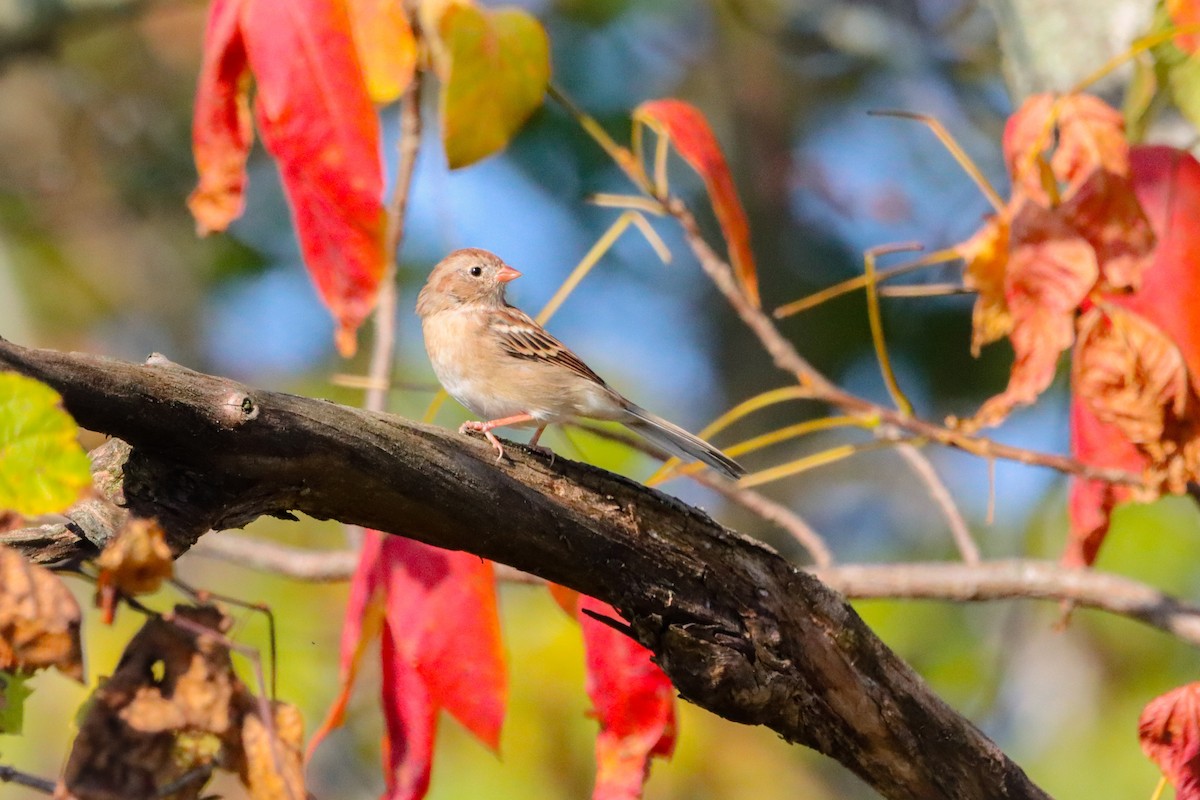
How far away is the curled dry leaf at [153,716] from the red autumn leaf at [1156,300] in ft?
5.97

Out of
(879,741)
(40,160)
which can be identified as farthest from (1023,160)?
(40,160)

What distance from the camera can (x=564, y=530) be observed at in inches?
84.9

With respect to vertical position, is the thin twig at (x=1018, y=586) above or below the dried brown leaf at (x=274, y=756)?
above

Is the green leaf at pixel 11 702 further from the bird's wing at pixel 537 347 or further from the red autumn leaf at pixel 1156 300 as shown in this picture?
the bird's wing at pixel 537 347

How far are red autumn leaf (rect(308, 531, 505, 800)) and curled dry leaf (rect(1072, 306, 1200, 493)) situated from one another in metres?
1.28

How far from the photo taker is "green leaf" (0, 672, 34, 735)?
1.52 m

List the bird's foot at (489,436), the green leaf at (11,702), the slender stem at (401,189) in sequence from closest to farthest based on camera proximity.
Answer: the green leaf at (11,702)
the bird's foot at (489,436)
the slender stem at (401,189)

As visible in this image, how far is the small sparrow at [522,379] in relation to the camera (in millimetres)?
3469

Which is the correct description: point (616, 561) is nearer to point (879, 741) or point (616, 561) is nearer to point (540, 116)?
point (879, 741)

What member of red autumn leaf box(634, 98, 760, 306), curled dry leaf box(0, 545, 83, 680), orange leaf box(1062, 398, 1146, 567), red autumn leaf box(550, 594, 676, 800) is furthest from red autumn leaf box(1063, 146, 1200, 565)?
curled dry leaf box(0, 545, 83, 680)

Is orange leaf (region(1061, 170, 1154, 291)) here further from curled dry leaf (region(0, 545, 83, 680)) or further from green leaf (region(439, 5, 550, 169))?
curled dry leaf (region(0, 545, 83, 680))

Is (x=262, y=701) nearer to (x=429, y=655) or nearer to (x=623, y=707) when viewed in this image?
(x=429, y=655)

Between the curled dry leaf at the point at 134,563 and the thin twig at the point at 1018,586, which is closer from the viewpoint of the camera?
the curled dry leaf at the point at 134,563

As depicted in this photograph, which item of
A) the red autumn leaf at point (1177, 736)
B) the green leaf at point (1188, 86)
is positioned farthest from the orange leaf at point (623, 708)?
the green leaf at point (1188, 86)
